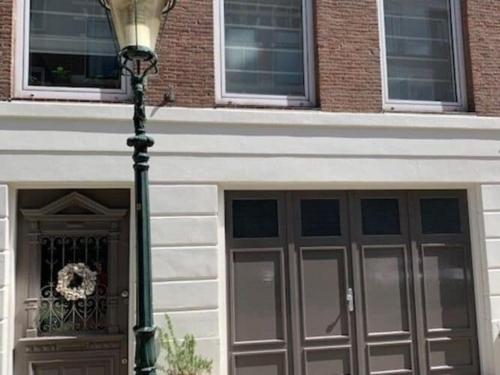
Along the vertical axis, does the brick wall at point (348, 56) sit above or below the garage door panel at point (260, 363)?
above

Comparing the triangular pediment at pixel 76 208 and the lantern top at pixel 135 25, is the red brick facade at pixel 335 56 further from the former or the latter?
the lantern top at pixel 135 25

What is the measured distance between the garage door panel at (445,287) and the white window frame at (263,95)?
2507 millimetres

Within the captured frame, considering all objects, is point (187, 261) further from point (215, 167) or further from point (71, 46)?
point (71, 46)

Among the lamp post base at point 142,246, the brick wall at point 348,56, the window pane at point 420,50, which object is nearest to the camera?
the lamp post base at point 142,246

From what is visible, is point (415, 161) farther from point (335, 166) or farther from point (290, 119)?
point (290, 119)

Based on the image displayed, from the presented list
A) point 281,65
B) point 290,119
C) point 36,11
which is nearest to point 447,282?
point 290,119

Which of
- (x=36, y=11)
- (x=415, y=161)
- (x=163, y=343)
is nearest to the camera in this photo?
(x=163, y=343)

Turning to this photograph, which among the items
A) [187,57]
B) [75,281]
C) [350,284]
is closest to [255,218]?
[350,284]

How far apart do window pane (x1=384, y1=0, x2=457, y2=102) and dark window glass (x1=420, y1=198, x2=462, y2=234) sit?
141 cm

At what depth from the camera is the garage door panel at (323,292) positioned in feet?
23.4

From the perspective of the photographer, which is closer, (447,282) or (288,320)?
(288,320)

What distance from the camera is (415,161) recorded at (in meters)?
7.43

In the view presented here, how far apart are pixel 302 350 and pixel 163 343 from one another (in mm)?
1721

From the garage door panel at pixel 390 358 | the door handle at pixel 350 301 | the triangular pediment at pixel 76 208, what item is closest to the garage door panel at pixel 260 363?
the door handle at pixel 350 301
